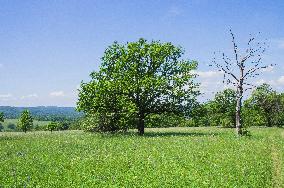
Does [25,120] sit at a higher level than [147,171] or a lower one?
higher

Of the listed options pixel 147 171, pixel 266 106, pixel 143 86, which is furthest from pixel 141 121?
pixel 266 106

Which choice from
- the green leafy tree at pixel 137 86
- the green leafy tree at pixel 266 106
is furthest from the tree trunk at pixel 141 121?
the green leafy tree at pixel 266 106

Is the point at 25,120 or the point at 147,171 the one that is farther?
the point at 25,120

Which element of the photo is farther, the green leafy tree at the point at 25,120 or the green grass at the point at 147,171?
the green leafy tree at the point at 25,120

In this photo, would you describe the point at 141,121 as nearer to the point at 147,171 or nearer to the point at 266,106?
the point at 147,171

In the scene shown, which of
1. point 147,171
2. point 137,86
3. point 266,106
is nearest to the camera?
point 147,171

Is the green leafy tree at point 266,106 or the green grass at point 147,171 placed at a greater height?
the green leafy tree at point 266,106

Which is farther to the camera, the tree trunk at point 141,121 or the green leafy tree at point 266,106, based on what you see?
the green leafy tree at point 266,106

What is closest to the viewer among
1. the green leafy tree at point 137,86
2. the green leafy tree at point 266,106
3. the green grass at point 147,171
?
the green grass at point 147,171

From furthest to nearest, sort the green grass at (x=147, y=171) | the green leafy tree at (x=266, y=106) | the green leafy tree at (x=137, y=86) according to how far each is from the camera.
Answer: the green leafy tree at (x=266, y=106) → the green leafy tree at (x=137, y=86) → the green grass at (x=147, y=171)

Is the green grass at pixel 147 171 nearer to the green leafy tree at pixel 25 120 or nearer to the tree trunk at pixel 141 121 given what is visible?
the tree trunk at pixel 141 121

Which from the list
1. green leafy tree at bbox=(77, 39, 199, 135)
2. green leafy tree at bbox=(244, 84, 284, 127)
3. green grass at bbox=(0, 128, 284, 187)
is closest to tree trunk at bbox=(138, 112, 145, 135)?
green leafy tree at bbox=(77, 39, 199, 135)

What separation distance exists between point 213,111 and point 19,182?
8322 cm

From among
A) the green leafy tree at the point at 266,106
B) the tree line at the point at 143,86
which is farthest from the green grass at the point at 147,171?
the green leafy tree at the point at 266,106
